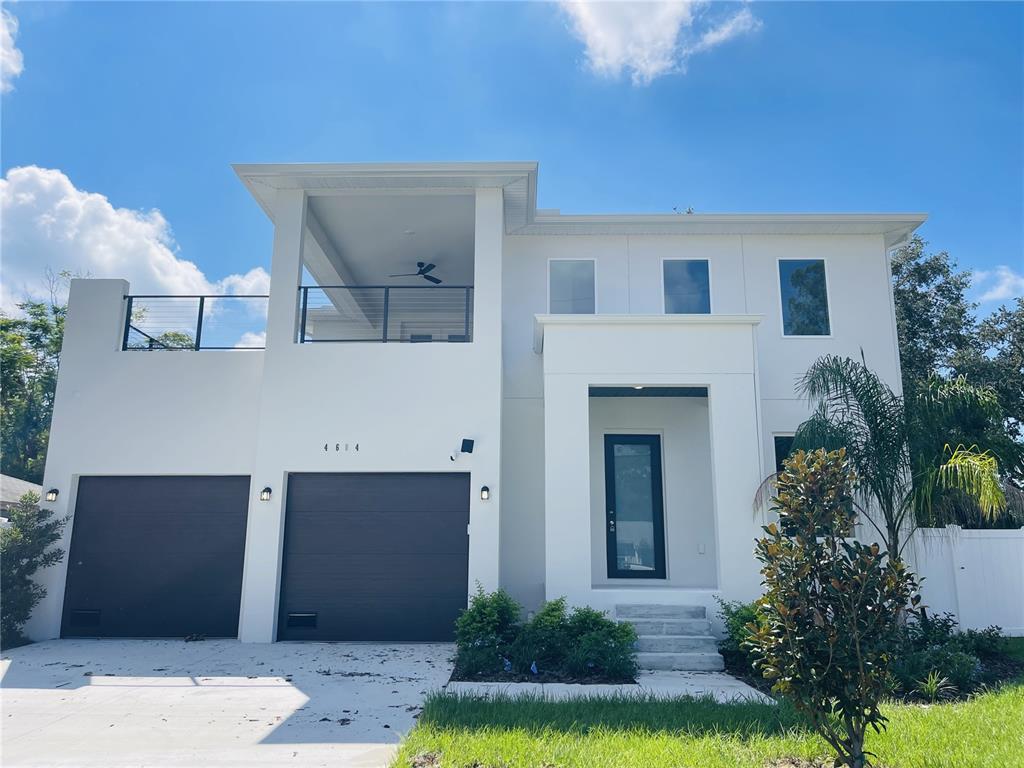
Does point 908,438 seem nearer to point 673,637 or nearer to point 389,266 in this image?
point 673,637

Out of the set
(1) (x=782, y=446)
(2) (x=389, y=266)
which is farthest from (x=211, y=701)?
(2) (x=389, y=266)

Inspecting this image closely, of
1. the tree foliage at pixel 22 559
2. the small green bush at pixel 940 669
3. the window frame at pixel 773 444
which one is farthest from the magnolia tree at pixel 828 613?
the tree foliage at pixel 22 559

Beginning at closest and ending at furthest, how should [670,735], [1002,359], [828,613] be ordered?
[828,613]
[670,735]
[1002,359]

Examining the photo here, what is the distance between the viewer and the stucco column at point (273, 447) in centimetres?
850

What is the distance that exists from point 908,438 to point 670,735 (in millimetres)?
5522

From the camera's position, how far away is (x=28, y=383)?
20.7 meters

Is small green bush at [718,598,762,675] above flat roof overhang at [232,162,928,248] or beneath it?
beneath

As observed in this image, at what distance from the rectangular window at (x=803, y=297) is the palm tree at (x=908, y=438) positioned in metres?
2.12

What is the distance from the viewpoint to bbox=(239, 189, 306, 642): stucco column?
850 centimetres

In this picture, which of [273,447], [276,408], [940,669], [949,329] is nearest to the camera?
[940,669]

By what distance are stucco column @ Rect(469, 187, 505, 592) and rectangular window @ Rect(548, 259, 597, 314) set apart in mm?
1784

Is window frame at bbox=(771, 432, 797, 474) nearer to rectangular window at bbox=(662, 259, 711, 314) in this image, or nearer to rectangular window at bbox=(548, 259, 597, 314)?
rectangular window at bbox=(662, 259, 711, 314)

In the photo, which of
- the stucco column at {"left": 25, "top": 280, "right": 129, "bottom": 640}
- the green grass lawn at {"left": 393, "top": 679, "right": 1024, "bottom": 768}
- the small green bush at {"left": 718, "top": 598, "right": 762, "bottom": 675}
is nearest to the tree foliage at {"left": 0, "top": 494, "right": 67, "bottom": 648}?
the stucco column at {"left": 25, "top": 280, "right": 129, "bottom": 640}

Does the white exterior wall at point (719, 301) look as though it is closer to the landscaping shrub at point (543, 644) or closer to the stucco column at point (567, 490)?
the stucco column at point (567, 490)
